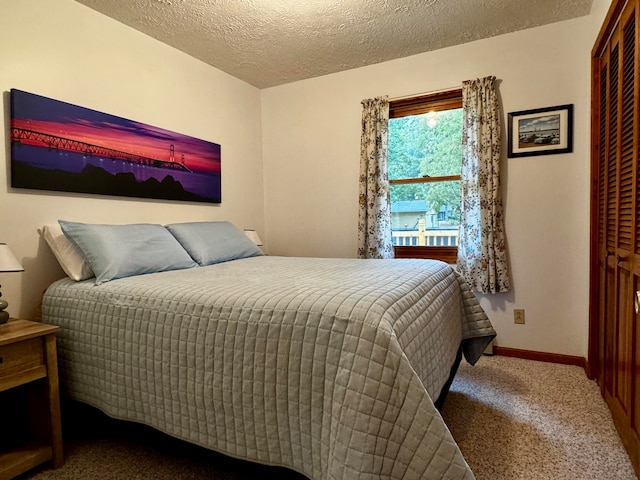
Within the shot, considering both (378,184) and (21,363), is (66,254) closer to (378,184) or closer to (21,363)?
(21,363)

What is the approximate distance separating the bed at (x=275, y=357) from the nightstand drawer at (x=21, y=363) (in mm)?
156

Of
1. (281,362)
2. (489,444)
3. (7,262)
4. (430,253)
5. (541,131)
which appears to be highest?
(541,131)

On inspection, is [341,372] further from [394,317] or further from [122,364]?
[122,364]

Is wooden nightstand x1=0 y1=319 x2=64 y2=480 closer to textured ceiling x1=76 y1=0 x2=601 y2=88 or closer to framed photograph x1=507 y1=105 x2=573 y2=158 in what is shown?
textured ceiling x1=76 y1=0 x2=601 y2=88

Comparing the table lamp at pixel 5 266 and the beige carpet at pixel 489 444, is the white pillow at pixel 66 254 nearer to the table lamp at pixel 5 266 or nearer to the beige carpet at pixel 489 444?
the table lamp at pixel 5 266

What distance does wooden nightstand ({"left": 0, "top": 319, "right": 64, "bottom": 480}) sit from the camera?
4.86ft

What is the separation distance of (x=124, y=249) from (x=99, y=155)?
2.54ft

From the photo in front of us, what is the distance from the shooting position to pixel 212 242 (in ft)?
8.78

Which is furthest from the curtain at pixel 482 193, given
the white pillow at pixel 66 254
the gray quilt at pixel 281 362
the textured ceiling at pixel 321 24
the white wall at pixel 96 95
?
the white pillow at pixel 66 254

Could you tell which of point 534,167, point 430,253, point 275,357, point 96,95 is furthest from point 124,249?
point 534,167

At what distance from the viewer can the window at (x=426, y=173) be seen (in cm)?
314

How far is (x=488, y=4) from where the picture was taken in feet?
8.02

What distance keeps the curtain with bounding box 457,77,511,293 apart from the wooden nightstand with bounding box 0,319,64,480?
266cm

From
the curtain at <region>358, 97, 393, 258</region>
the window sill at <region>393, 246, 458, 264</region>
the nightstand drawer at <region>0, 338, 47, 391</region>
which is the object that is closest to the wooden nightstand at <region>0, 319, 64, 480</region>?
the nightstand drawer at <region>0, 338, 47, 391</region>
